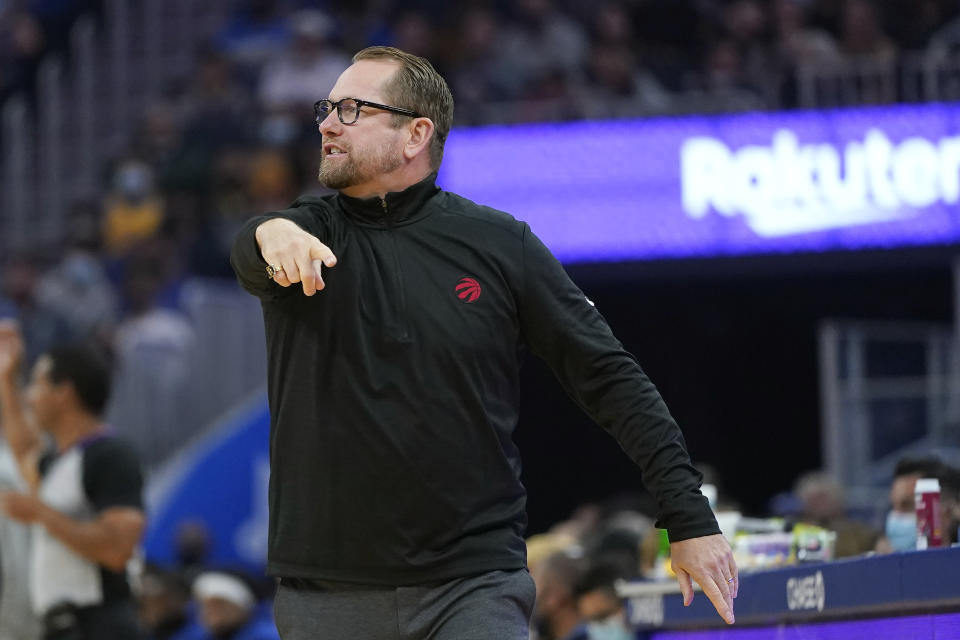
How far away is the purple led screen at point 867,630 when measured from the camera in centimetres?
412

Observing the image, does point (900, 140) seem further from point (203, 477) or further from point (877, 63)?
point (203, 477)

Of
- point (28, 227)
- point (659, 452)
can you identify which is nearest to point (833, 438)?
point (28, 227)

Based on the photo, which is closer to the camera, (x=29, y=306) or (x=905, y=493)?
(x=905, y=493)

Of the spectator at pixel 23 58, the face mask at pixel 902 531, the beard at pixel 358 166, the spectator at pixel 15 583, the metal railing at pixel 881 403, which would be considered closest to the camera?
the beard at pixel 358 166

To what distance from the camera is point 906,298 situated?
15492mm

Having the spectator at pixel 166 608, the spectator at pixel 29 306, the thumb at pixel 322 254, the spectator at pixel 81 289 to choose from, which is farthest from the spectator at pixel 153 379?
the thumb at pixel 322 254

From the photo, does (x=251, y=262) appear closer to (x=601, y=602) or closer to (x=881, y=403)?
(x=601, y=602)

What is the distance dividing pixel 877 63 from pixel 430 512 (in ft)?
33.9

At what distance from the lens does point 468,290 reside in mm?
3764

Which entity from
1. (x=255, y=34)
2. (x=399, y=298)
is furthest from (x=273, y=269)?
(x=255, y=34)

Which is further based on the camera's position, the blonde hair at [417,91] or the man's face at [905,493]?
the man's face at [905,493]

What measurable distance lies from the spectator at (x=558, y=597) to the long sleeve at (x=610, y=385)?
13.1 ft

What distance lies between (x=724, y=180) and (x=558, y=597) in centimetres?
620

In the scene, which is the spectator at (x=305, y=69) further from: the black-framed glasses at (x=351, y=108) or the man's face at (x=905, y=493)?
the black-framed glasses at (x=351, y=108)
